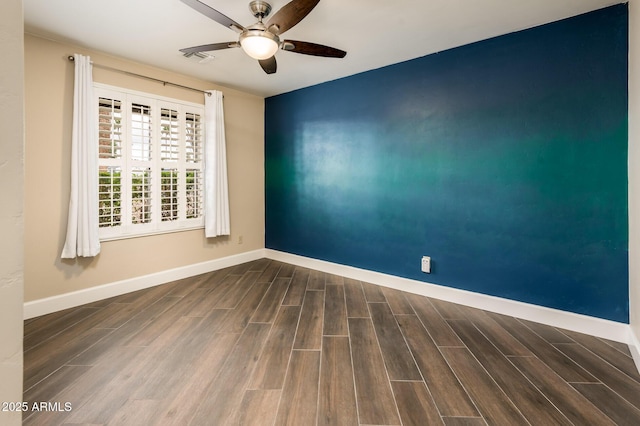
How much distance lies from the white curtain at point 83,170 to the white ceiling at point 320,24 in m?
0.41

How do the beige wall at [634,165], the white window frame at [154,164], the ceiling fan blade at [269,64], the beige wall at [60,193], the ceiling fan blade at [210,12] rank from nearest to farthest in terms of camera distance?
the ceiling fan blade at [210,12] < the beige wall at [634,165] < the ceiling fan blade at [269,64] < the beige wall at [60,193] < the white window frame at [154,164]

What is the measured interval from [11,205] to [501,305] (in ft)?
10.4

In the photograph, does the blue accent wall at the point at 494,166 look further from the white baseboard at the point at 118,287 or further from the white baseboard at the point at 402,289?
the white baseboard at the point at 118,287

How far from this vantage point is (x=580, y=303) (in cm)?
225

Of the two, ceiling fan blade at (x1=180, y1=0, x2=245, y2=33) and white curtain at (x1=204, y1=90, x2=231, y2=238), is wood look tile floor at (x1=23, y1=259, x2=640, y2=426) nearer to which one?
white curtain at (x1=204, y1=90, x2=231, y2=238)

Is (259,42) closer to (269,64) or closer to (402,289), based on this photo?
(269,64)

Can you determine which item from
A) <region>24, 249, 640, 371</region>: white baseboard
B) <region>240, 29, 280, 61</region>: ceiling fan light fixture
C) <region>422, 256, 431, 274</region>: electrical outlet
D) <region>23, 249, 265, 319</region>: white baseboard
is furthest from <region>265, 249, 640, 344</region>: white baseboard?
<region>240, 29, 280, 61</region>: ceiling fan light fixture

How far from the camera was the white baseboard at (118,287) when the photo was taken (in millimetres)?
2539

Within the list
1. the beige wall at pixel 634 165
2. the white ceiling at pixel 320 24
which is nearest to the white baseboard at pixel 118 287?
the white ceiling at pixel 320 24

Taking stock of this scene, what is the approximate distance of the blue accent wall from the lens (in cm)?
→ 217

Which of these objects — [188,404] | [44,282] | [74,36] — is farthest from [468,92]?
[44,282]

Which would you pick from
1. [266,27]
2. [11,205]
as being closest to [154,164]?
[266,27]

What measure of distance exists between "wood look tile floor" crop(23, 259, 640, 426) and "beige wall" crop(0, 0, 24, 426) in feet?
3.47

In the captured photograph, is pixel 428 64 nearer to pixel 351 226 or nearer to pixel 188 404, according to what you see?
pixel 351 226
